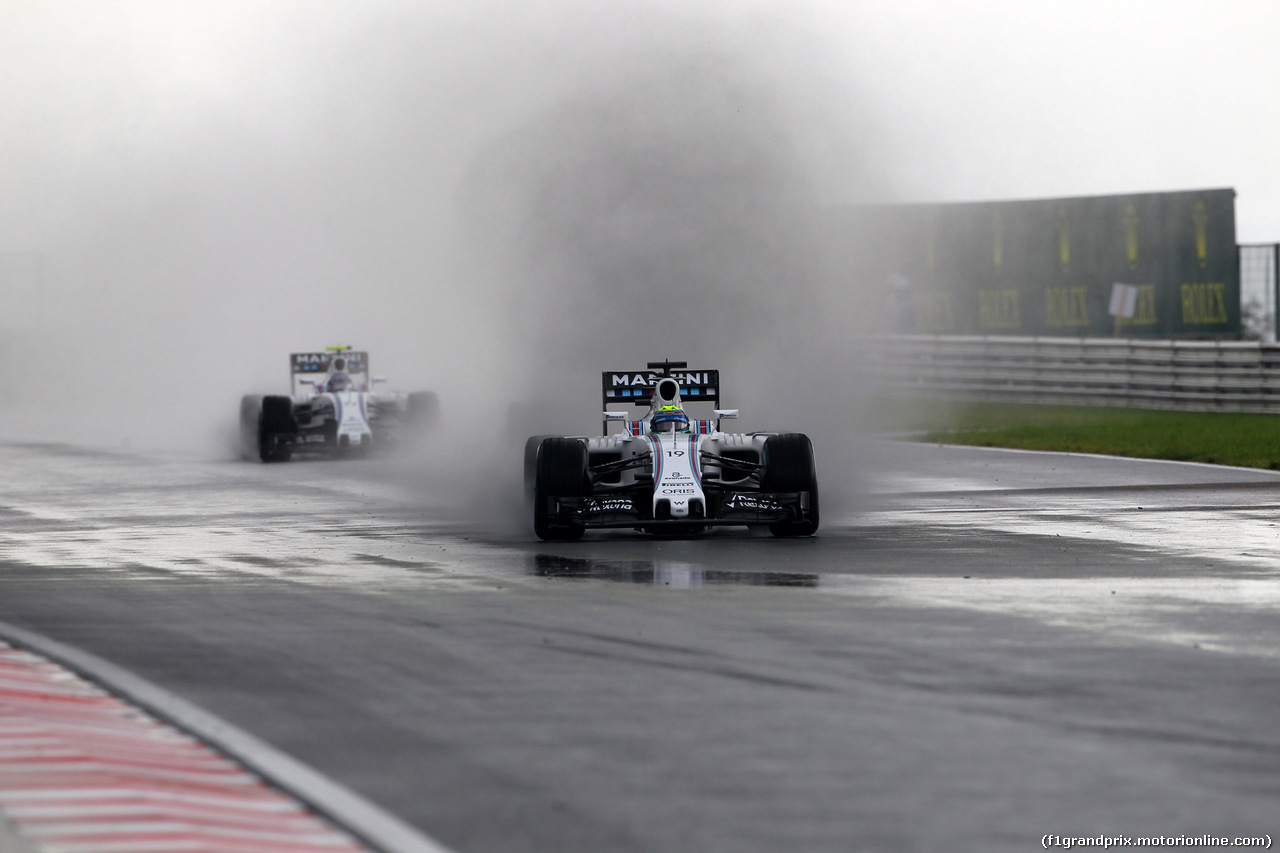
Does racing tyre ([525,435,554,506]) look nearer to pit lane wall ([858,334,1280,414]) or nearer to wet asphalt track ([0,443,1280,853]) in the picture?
wet asphalt track ([0,443,1280,853])

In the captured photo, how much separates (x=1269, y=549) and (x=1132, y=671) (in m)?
5.23

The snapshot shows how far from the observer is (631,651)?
819 cm

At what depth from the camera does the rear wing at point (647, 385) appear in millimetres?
14945

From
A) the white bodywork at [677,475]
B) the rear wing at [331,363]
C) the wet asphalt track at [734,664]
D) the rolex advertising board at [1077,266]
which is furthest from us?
the rolex advertising board at [1077,266]

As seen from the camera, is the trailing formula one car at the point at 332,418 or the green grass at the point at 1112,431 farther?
the trailing formula one car at the point at 332,418

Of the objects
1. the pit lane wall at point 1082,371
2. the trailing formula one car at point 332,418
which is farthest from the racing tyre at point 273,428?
the pit lane wall at point 1082,371

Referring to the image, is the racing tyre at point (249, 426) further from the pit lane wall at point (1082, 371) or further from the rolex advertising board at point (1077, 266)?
the rolex advertising board at point (1077, 266)

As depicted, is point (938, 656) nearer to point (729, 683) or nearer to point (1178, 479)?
point (729, 683)

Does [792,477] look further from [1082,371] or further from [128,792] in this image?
[1082,371]

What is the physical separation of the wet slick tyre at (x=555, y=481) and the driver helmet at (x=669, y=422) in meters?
1.05

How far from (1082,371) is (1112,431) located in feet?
26.6

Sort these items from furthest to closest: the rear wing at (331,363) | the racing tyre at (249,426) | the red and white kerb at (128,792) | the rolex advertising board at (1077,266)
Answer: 1. the rolex advertising board at (1077,266)
2. the rear wing at (331,363)
3. the racing tyre at (249,426)
4. the red and white kerb at (128,792)

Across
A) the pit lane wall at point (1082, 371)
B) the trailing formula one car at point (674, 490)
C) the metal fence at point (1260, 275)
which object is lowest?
the trailing formula one car at point (674, 490)

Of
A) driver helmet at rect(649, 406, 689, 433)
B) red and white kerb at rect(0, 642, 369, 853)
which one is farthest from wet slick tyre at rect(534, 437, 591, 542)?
red and white kerb at rect(0, 642, 369, 853)
